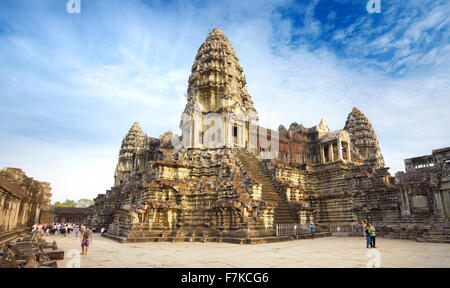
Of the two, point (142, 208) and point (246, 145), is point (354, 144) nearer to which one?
point (246, 145)

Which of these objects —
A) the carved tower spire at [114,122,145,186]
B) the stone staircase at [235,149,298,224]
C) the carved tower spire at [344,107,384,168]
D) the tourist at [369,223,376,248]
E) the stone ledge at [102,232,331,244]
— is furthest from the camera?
the carved tower spire at [114,122,145,186]

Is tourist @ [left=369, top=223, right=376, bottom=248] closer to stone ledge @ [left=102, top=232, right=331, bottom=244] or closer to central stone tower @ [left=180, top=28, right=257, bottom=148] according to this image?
stone ledge @ [left=102, top=232, right=331, bottom=244]

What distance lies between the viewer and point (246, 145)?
30.3 metres

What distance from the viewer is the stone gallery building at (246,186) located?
19969 millimetres

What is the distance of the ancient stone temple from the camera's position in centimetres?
1683

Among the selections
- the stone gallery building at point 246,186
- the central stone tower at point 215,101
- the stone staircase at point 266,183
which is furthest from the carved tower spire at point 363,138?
the stone staircase at point 266,183

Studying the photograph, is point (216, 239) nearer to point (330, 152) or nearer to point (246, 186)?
point (246, 186)

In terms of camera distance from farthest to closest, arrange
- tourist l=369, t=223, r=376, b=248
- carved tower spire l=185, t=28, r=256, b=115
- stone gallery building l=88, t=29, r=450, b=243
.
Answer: carved tower spire l=185, t=28, r=256, b=115 → stone gallery building l=88, t=29, r=450, b=243 → tourist l=369, t=223, r=376, b=248

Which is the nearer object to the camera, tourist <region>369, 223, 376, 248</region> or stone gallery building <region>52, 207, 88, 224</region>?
tourist <region>369, 223, 376, 248</region>

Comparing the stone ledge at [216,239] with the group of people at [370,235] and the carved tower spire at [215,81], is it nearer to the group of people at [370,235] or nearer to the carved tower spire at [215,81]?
the group of people at [370,235]

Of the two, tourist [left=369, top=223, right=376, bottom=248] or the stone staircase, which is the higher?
the stone staircase

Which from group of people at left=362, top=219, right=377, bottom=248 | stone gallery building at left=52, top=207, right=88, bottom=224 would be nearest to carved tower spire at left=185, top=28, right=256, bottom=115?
group of people at left=362, top=219, right=377, bottom=248

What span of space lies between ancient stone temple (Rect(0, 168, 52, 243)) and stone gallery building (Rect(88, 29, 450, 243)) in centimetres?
727

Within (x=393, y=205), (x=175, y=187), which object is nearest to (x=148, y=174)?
(x=175, y=187)
